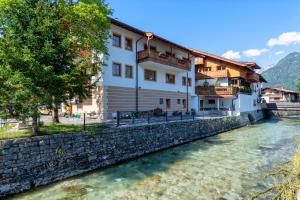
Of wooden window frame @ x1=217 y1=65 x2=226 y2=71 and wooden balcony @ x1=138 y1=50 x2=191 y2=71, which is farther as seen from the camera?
wooden window frame @ x1=217 y1=65 x2=226 y2=71

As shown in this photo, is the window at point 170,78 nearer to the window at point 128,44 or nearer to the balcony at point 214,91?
the window at point 128,44

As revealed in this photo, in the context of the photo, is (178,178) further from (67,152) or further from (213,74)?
(213,74)

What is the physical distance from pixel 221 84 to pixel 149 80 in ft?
58.1

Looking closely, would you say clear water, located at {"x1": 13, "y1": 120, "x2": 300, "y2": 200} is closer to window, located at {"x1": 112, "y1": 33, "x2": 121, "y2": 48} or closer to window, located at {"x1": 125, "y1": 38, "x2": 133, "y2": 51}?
window, located at {"x1": 112, "y1": 33, "x2": 121, "y2": 48}

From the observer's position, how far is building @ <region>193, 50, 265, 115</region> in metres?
34.1


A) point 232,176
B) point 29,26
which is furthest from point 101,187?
point 29,26

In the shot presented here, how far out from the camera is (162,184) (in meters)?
10.1

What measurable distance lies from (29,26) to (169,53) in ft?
63.3

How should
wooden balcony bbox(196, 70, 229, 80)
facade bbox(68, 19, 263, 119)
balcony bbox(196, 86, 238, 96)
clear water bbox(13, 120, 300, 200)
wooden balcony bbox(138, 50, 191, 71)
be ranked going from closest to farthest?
clear water bbox(13, 120, 300, 200), facade bbox(68, 19, 263, 119), wooden balcony bbox(138, 50, 191, 71), balcony bbox(196, 86, 238, 96), wooden balcony bbox(196, 70, 229, 80)

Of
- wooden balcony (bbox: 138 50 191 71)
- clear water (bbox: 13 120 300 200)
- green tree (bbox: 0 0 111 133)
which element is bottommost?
clear water (bbox: 13 120 300 200)

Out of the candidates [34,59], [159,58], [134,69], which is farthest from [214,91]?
[34,59]

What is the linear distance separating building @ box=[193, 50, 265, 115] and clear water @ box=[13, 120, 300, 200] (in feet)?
60.4

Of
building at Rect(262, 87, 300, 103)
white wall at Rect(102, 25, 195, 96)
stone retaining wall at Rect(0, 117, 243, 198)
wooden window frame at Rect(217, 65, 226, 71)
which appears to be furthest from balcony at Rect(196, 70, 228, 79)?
building at Rect(262, 87, 300, 103)

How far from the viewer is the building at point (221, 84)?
3409 cm
